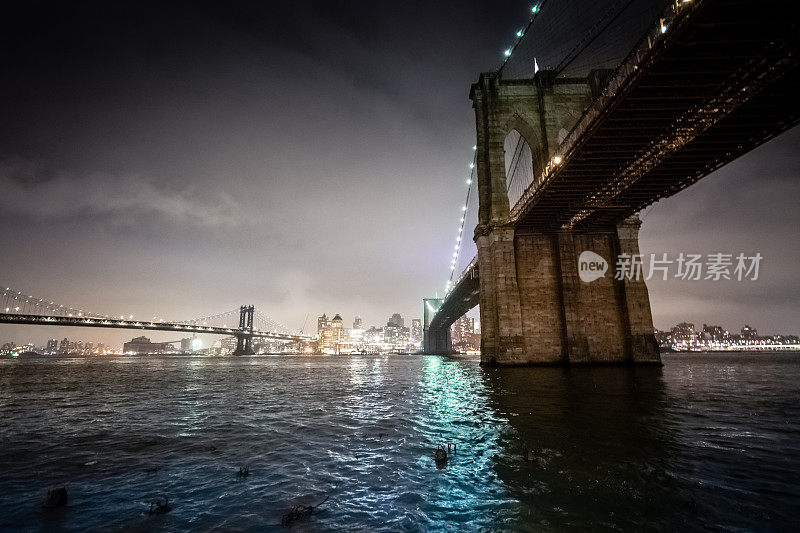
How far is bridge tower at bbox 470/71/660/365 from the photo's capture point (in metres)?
30.5

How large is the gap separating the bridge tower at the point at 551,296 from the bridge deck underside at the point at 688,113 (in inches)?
186

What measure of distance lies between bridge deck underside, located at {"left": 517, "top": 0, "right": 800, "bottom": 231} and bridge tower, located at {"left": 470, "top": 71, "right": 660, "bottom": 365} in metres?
4.74

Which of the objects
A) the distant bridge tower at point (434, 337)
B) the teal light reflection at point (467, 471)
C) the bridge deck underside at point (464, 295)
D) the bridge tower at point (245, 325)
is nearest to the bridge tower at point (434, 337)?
the distant bridge tower at point (434, 337)

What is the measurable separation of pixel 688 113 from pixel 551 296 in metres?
17.5

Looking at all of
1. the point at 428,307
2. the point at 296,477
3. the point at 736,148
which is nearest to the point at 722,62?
the point at 736,148

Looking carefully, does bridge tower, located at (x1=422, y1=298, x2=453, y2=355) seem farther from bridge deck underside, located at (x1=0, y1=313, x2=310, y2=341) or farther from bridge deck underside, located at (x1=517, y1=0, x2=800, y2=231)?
bridge deck underside, located at (x1=517, y1=0, x2=800, y2=231)

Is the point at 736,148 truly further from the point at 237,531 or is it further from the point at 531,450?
the point at 237,531

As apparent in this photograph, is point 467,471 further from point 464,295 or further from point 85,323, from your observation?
point 85,323

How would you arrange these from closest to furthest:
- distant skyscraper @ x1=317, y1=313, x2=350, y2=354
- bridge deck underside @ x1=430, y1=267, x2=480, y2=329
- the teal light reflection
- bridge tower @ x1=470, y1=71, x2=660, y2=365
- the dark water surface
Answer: the dark water surface
the teal light reflection
bridge tower @ x1=470, y1=71, x2=660, y2=365
bridge deck underside @ x1=430, y1=267, x2=480, y2=329
distant skyscraper @ x1=317, y1=313, x2=350, y2=354

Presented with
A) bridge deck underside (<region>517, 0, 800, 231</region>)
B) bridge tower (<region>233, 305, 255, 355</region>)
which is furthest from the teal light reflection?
bridge tower (<region>233, 305, 255, 355</region>)

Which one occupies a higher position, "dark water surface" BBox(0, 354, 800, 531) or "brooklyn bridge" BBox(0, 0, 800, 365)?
"brooklyn bridge" BBox(0, 0, 800, 365)

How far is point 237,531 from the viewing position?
3.90 m

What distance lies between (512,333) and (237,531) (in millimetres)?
28970

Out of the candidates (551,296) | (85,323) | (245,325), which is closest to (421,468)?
(551,296)
